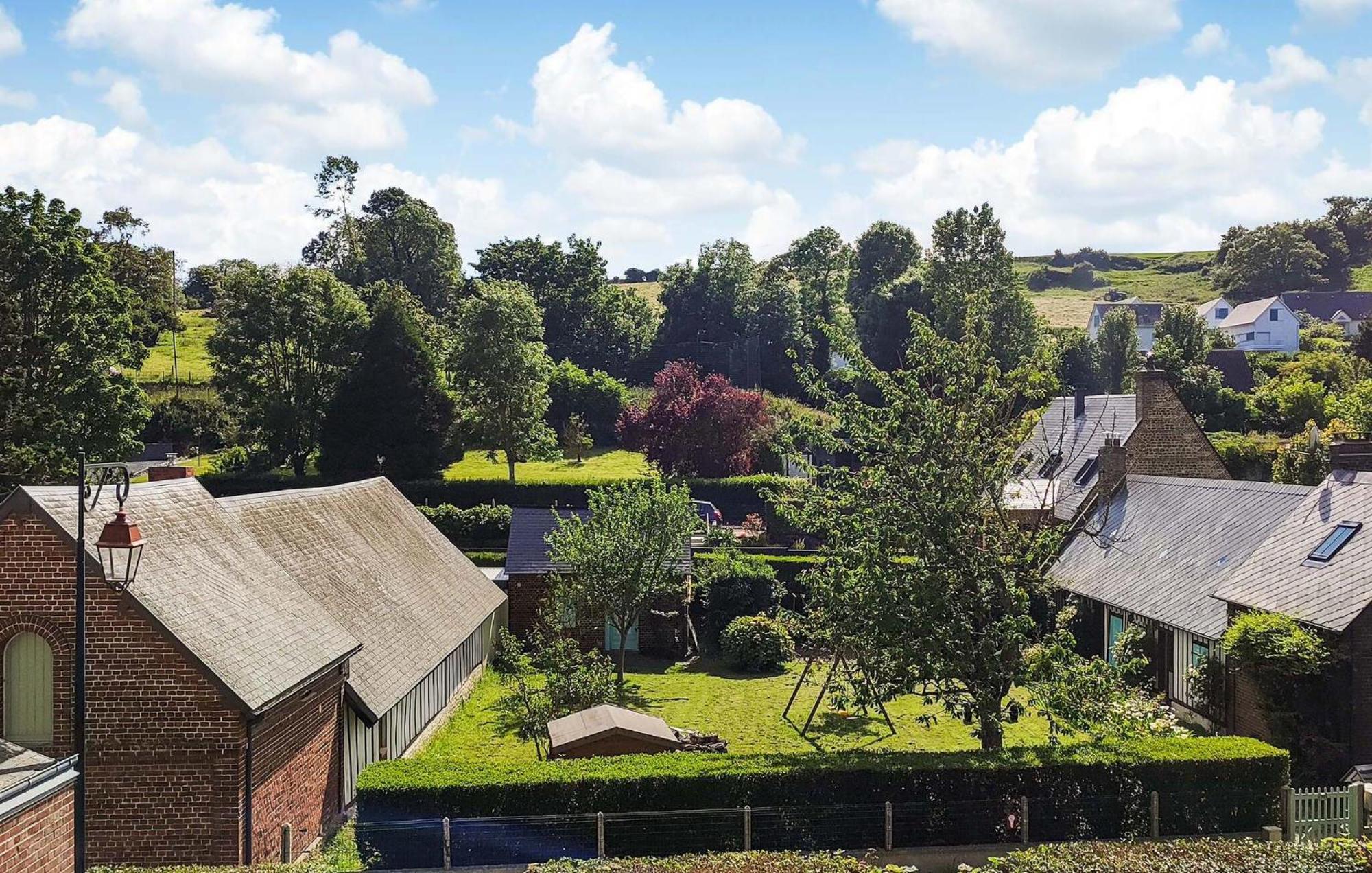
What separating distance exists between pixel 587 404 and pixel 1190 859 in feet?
189

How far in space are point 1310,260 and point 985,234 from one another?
184 feet

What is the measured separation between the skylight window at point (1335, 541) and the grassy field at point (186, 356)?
64.0 metres

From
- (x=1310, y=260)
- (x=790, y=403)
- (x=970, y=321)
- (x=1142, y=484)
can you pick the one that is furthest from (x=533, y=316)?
(x=1310, y=260)

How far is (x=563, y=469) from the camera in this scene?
60.1 m

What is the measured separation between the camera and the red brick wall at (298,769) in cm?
1422

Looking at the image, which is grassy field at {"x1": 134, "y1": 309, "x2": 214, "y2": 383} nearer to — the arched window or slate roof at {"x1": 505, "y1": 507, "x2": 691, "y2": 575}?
slate roof at {"x1": 505, "y1": 507, "x2": 691, "y2": 575}

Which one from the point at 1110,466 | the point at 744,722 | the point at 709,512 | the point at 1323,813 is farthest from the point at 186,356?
the point at 1323,813

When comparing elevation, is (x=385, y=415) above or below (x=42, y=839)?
above

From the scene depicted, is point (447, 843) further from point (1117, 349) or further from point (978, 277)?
point (1117, 349)

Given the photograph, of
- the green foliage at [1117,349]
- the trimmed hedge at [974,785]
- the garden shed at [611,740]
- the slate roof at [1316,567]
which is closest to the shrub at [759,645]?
the slate roof at [1316,567]

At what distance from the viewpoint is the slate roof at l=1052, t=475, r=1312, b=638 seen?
2414 cm

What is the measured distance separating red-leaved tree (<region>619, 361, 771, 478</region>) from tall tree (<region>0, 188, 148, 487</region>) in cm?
2316

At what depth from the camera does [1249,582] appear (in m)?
22.2

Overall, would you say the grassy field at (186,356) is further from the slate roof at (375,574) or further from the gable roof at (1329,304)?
the gable roof at (1329,304)
